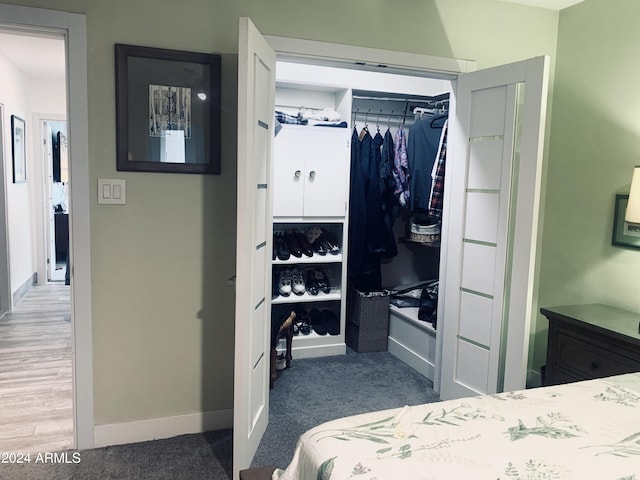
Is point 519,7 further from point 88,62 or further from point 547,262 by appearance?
point 88,62

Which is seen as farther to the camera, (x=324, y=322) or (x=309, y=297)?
(x=324, y=322)

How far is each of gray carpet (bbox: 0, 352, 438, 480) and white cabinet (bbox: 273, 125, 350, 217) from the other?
3.73 ft

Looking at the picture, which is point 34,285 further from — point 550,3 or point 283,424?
point 550,3

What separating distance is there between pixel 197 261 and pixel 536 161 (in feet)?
5.64

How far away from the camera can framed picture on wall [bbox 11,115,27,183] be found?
5016mm

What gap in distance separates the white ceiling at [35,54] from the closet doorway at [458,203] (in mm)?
2345

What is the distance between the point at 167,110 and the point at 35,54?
10.1ft

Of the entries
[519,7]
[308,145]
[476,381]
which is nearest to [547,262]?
[476,381]

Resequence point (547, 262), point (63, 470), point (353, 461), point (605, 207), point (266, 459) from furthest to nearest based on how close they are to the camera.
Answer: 1. point (547, 262)
2. point (605, 207)
3. point (266, 459)
4. point (63, 470)
5. point (353, 461)

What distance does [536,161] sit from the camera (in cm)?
241

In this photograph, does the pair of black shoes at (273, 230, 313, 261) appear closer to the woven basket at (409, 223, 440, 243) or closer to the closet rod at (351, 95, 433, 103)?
the woven basket at (409, 223, 440, 243)

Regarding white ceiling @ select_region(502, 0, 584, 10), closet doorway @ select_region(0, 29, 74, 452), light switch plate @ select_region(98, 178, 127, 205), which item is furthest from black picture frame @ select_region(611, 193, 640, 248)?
closet doorway @ select_region(0, 29, 74, 452)

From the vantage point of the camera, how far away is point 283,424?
274 cm

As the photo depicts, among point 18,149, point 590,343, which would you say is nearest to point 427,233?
point 590,343
